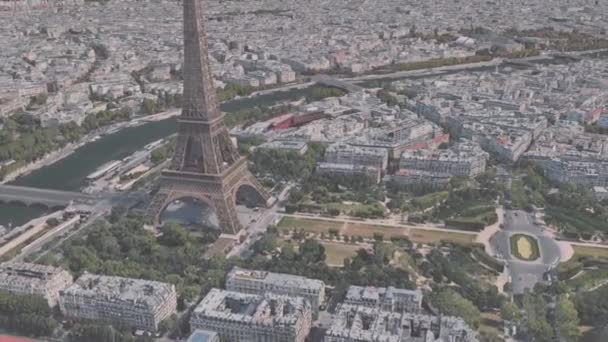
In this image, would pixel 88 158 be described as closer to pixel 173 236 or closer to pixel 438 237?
pixel 173 236

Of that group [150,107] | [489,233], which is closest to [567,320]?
[489,233]

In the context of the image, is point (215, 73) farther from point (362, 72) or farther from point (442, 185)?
point (442, 185)

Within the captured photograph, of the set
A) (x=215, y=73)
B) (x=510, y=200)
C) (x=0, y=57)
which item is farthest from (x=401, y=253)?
(x=0, y=57)

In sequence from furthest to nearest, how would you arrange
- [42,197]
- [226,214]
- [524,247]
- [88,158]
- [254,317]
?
[88,158]
[42,197]
[226,214]
[524,247]
[254,317]

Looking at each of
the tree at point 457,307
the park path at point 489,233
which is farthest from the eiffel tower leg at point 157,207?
the park path at point 489,233

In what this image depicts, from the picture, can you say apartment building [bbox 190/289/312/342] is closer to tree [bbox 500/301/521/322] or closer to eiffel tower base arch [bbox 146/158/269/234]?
tree [bbox 500/301/521/322]

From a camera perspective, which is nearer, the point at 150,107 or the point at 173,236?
the point at 173,236

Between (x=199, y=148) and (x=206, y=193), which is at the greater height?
(x=199, y=148)
